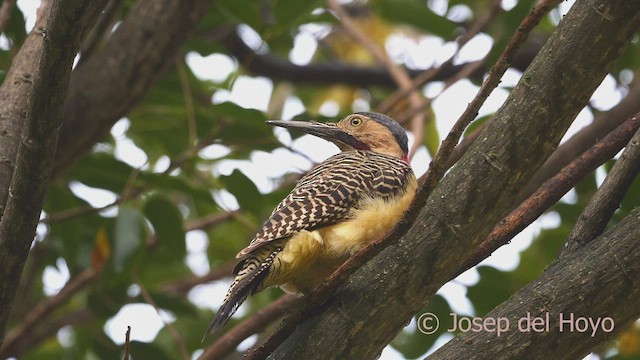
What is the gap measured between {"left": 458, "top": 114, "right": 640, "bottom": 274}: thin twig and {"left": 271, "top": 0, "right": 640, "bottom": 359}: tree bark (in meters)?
0.45

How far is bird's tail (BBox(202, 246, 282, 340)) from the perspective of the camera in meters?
3.51

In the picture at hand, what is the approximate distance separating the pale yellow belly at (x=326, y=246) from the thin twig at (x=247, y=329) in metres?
0.36

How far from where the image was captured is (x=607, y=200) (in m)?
3.55

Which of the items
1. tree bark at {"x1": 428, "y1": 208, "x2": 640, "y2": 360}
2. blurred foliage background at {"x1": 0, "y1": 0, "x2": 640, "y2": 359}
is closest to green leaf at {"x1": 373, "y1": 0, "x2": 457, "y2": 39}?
blurred foliage background at {"x1": 0, "y1": 0, "x2": 640, "y2": 359}

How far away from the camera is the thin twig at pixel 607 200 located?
347cm

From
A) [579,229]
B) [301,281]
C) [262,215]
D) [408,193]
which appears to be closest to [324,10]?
[262,215]

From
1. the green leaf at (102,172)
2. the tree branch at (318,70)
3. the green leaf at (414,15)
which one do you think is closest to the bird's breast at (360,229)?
the green leaf at (102,172)

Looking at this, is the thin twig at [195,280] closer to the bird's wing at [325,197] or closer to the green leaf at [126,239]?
the green leaf at [126,239]

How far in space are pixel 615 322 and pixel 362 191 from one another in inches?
58.6

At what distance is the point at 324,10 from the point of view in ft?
18.9

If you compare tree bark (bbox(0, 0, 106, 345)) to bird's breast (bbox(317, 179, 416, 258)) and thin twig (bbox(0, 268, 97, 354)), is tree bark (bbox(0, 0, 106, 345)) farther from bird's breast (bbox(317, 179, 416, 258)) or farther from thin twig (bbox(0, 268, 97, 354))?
thin twig (bbox(0, 268, 97, 354))

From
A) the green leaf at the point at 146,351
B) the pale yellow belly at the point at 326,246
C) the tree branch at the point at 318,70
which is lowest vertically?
the pale yellow belly at the point at 326,246

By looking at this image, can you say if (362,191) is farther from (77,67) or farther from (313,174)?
(77,67)

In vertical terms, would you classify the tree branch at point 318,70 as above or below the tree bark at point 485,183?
above
